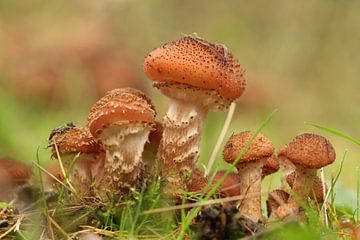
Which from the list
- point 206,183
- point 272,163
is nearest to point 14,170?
point 206,183

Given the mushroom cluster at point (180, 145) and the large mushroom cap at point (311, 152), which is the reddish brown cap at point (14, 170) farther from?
the large mushroom cap at point (311, 152)

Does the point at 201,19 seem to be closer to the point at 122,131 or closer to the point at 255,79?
the point at 255,79

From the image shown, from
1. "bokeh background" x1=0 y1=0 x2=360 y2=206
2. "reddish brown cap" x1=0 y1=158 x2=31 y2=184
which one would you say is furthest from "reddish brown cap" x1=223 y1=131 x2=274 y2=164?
"bokeh background" x1=0 y1=0 x2=360 y2=206

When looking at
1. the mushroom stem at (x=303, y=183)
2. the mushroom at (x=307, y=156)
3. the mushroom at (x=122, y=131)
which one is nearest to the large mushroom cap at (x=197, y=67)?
the mushroom at (x=122, y=131)

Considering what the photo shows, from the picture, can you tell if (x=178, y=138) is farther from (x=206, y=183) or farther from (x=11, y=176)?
(x=11, y=176)

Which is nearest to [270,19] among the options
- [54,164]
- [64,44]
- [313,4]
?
[313,4]

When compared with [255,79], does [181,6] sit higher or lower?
higher
